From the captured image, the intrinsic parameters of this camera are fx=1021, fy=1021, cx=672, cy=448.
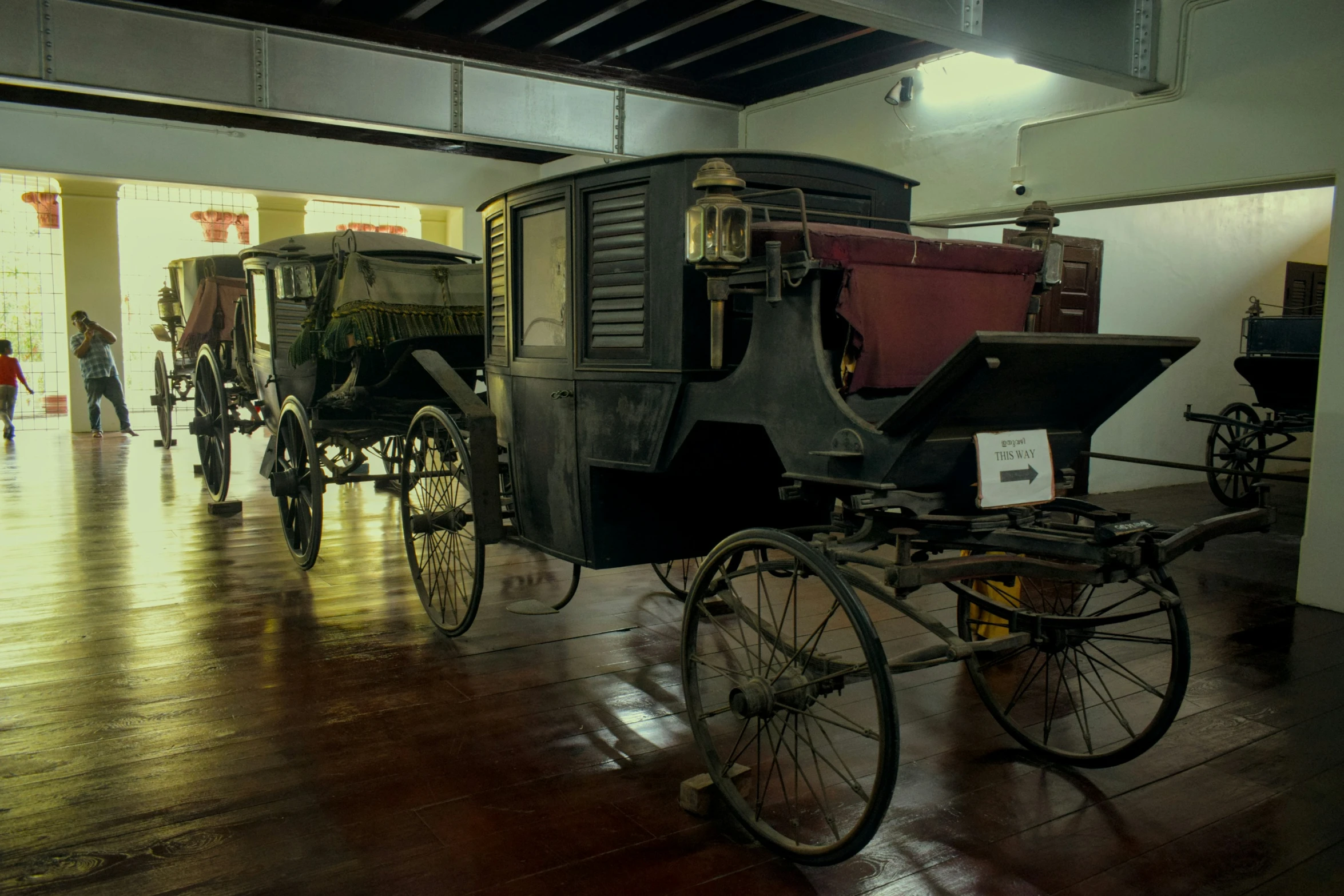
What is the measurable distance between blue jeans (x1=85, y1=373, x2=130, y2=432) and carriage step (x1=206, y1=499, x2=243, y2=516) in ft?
17.6

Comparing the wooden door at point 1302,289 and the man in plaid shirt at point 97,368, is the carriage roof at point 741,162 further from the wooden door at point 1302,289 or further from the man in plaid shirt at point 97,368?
the man in plaid shirt at point 97,368

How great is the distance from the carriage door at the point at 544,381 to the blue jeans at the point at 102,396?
9.02 m

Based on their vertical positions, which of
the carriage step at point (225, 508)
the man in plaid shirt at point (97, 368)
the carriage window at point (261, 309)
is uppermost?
the carriage window at point (261, 309)

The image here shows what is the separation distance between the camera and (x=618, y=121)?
7.12 metres

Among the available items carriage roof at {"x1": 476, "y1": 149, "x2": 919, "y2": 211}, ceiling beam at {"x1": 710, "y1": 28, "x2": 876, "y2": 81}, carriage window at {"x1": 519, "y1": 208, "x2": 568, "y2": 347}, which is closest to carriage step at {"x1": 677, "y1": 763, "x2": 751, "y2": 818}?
carriage window at {"x1": 519, "y1": 208, "x2": 568, "y2": 347}

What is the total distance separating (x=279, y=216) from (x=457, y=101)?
6137 mm

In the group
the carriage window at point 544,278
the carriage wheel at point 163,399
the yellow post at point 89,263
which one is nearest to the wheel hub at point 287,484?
the carriage window at point 544,278

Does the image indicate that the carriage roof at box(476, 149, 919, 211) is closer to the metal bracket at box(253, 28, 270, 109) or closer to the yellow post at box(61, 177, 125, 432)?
the metal bracket at box(253, 28, 270, 109)

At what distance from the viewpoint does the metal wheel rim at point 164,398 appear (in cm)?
970

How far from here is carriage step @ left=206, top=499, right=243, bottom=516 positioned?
653 centimetres

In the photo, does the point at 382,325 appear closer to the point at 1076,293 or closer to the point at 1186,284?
the point at 1076,293

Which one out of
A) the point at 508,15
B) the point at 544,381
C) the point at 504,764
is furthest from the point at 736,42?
the point at 504,764

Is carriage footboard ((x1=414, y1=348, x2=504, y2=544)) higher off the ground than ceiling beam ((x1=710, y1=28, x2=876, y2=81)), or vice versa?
ceiling beam ((x1=710, y1=28, x2=876, y2=81))

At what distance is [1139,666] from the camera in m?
3.85
